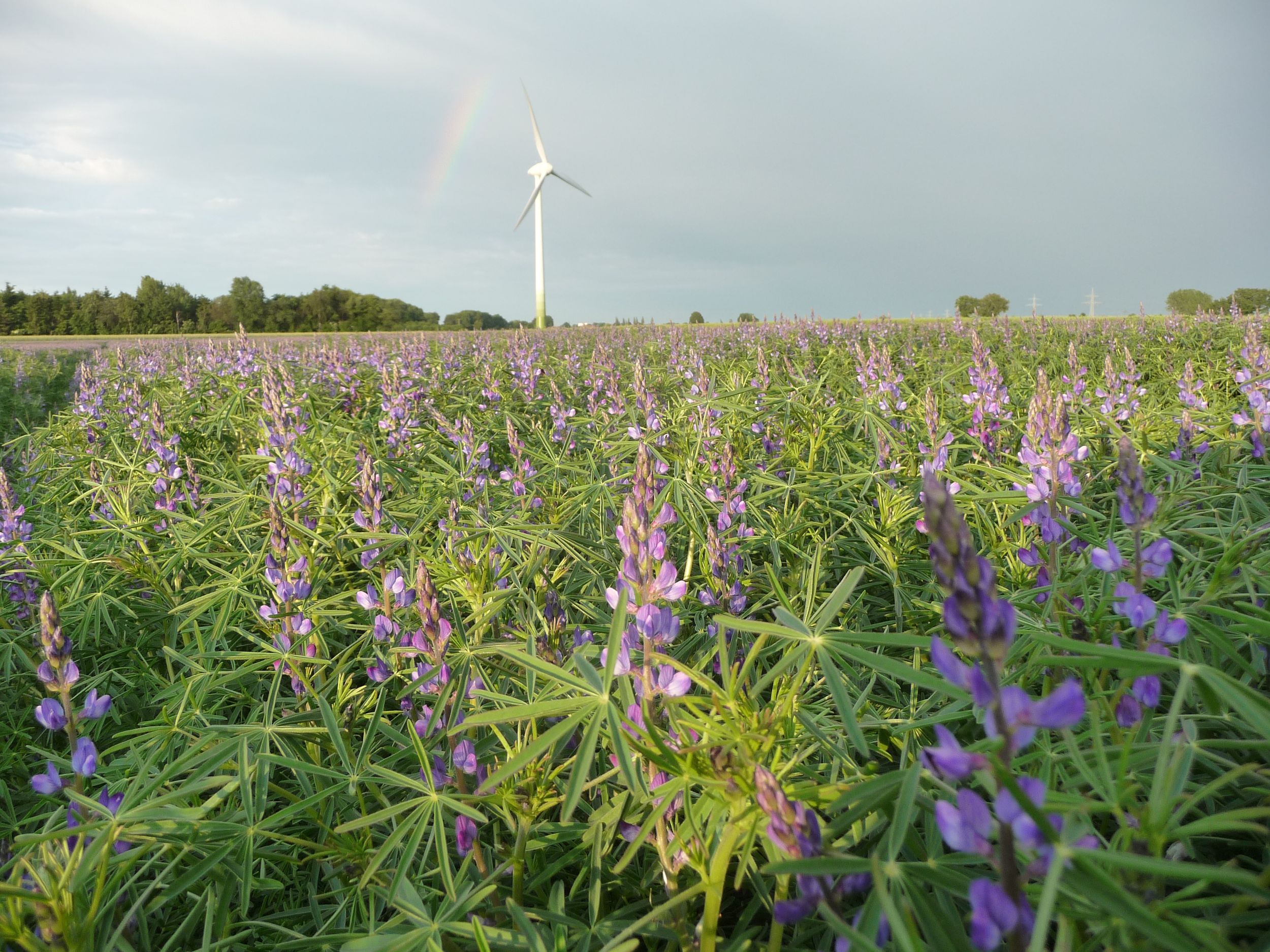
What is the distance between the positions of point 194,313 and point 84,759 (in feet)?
202

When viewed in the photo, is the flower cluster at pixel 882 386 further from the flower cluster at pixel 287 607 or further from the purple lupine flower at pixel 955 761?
the purple lupine flower at pixel 955 761

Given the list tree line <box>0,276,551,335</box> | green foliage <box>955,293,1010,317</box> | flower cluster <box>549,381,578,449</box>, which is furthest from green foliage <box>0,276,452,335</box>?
flower cluster <box>549,381,578,449</box>

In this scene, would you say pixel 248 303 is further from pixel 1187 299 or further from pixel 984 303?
pixel 1187 299

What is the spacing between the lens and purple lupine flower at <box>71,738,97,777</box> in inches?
54.1

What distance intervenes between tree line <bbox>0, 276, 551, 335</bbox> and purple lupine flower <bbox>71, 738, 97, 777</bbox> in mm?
41587

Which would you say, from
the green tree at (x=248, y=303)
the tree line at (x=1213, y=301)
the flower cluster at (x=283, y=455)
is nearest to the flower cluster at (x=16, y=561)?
the flower cluster at (x=283, y=455)

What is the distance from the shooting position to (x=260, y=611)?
220cm

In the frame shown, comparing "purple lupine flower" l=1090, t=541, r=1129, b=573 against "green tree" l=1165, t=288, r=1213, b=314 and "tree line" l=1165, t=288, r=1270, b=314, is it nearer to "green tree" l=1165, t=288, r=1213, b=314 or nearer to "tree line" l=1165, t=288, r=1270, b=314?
"tree line" l=1165, t=288, r=1270, b=314

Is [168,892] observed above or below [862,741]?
below

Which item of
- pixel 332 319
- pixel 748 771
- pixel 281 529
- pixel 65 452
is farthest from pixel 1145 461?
pixel 332 319

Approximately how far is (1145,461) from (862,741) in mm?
2857

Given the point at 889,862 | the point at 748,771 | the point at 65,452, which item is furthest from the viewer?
the point at 65,452

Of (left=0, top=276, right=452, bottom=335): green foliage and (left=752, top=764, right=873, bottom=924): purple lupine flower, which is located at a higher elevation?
(left=0, top=276, right=452, bottom=335): green foliage

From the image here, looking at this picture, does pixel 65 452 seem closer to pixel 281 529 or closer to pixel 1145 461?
pixel 281 529
